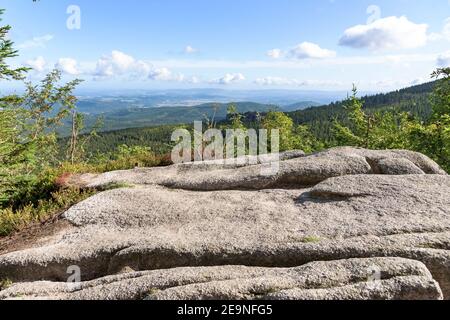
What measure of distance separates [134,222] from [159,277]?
436cm

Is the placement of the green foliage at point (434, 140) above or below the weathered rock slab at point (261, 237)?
above

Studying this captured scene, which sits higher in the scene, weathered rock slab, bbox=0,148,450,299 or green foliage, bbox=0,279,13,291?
weathered rock slab, bbox=0,148,450,299

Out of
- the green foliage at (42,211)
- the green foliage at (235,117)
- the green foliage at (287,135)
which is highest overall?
the green foliage at (235,117)

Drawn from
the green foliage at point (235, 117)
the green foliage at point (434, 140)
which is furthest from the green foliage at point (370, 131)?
the green foliage at point (235, 117)

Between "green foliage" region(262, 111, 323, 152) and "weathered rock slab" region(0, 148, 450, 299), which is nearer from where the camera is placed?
"weathered rock slab" region(0, 148, 450, 299)

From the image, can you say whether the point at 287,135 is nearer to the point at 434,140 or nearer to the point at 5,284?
the point at 434,140

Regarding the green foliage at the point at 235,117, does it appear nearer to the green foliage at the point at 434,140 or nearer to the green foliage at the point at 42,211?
the green foliage at the point at 434,140

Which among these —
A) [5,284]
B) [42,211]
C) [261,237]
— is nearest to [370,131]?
[261,237]

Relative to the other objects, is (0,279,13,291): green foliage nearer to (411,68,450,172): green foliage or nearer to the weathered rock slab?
the weathered rock slab

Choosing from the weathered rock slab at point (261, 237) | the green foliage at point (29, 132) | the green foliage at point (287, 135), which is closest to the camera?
the weathered rock slab at point (261, 237)

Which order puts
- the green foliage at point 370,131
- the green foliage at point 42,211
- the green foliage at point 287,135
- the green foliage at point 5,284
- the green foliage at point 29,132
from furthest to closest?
the green foliage at point 287,135
the green foliage at point 370,131
the green foliage at point 29,132
the green foliage at point 42,211
the green foliage at point 5,284

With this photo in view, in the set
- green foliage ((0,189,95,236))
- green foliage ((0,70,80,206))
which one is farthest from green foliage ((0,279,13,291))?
green foliage ((0,70,80,206))

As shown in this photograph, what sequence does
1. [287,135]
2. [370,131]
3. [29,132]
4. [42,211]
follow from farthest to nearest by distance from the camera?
[287,135]
[29,132]
[370,131]
[42,211]
